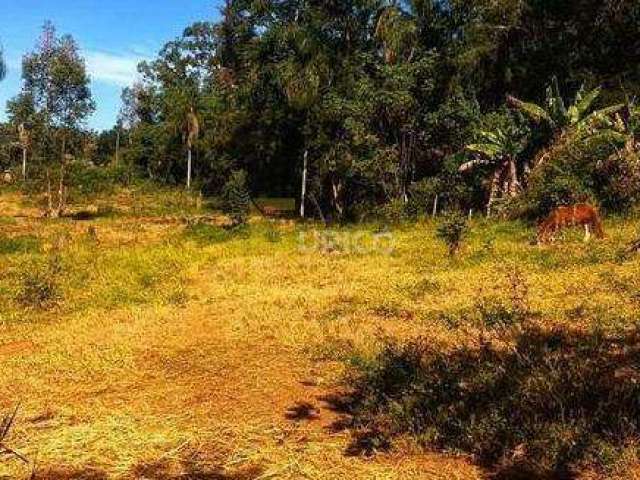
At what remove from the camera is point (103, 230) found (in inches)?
1184

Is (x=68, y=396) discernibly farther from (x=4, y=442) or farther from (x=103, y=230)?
(x=103, y=230)

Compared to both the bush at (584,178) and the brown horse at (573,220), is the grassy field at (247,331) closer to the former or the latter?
the brown horse at (573,220)

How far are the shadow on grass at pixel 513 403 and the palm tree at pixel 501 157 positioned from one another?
18031mm

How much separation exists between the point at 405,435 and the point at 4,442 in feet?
12.3

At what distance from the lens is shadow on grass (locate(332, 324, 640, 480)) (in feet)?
18.8

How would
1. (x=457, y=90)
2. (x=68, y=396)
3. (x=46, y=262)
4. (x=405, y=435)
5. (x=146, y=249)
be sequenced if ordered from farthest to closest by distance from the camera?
(x=457, y=90) → (x=146, y=249) → (x=46, y=262) → (x=68, y=396) → (x=405, y=435)

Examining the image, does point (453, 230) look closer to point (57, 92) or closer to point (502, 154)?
point (502, 154)

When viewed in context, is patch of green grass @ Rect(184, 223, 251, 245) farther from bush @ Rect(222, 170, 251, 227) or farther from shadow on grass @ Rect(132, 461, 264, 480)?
shadow on grass @ Rect(132, 461, 264, 480)

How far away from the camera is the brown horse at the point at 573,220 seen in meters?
17.8

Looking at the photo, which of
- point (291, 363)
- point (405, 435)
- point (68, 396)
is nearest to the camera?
point (405, 435)

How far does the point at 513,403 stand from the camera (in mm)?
6668

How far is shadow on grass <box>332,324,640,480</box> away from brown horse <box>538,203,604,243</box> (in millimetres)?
9374

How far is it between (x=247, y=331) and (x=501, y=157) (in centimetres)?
1822

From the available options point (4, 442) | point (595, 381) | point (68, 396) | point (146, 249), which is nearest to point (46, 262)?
point (146, 249)
